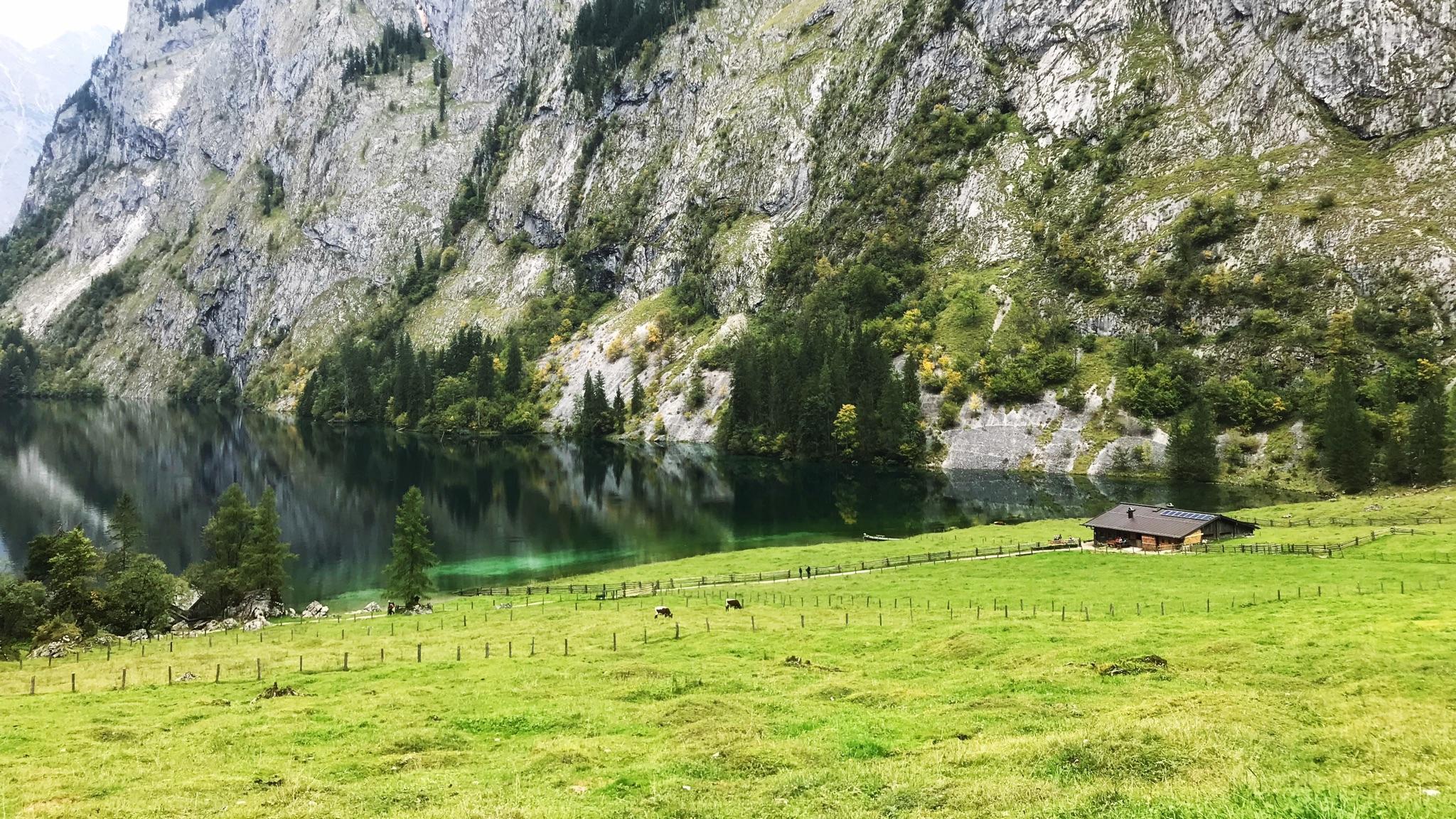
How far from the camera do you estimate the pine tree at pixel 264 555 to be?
6906 cm

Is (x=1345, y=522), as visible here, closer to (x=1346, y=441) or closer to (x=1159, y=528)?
(x=1159, y=528)

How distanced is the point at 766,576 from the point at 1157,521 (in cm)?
3690

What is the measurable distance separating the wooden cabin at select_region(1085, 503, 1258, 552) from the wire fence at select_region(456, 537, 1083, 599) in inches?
120

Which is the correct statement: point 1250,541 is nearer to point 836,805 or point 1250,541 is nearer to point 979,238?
point 836,805

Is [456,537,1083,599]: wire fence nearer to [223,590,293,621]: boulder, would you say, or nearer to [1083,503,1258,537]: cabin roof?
[1083,503,1258,537]: cabin roof

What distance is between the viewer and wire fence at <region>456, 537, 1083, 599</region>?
6869 centimetres

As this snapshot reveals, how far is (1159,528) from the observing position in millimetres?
73188

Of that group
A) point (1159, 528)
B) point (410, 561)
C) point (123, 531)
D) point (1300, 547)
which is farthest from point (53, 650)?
point (1300, 547)

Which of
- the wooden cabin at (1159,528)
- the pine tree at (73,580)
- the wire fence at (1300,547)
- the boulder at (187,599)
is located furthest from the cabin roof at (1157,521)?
the pine tree at (73,580)

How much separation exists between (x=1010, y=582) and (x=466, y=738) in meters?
42.3

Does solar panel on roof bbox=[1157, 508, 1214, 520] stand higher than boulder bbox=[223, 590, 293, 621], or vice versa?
solar panel on roof bbox=[1157, 508, 1214, 520]

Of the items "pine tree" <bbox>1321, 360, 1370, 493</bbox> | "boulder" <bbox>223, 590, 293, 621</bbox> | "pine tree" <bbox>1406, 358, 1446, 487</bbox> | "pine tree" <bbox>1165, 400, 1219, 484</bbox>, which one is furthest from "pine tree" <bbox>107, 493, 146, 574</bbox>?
"pine tree" <bbox>1406, 358, 1446, 487</bbox>

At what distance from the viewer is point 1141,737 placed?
2017 cm

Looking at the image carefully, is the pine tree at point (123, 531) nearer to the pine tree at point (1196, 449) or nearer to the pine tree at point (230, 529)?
the pine tree at point (230, 529)
